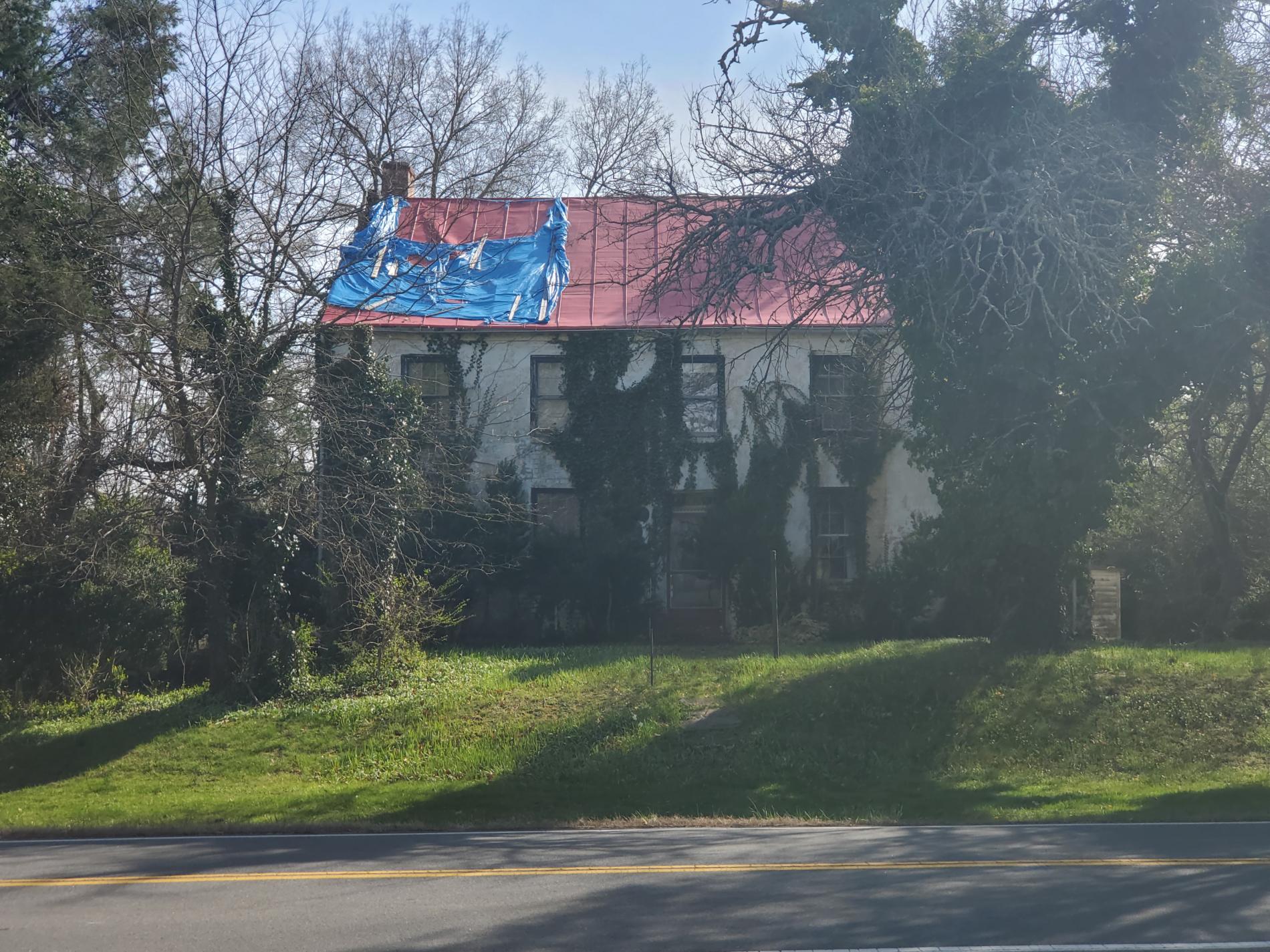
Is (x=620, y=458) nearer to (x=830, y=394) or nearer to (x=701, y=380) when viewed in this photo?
(x=701, y=380)

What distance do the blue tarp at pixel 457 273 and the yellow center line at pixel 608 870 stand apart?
376 inches

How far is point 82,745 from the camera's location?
16062 millimetres

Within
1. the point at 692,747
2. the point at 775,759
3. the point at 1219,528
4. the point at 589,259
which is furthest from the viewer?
the point at 589,259

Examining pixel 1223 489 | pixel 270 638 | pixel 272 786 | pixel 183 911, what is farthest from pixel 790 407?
pixel 183 911

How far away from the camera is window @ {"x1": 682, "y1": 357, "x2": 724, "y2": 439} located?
77.7 ft

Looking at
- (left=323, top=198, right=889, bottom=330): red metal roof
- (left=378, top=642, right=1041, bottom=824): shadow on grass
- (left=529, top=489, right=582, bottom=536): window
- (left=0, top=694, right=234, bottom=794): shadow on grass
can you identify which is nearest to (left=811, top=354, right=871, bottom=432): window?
(left=323, top=198, right=889, bottom=330): red metal roof

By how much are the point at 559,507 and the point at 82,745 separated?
1048cm

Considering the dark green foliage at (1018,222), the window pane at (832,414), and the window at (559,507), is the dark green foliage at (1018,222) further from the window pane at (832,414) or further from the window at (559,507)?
the window at (559,507)

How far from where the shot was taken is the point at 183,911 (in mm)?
7164

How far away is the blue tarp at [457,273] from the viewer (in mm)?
17609

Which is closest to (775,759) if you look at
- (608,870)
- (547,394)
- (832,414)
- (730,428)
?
(608,870)

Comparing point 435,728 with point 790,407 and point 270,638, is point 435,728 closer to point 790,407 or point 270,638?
point 270,638

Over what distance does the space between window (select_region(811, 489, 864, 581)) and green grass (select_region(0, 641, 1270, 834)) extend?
5.42m

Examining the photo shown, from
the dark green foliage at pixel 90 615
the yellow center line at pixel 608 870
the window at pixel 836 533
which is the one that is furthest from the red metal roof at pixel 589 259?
the yellow center line at pixel 608 870
